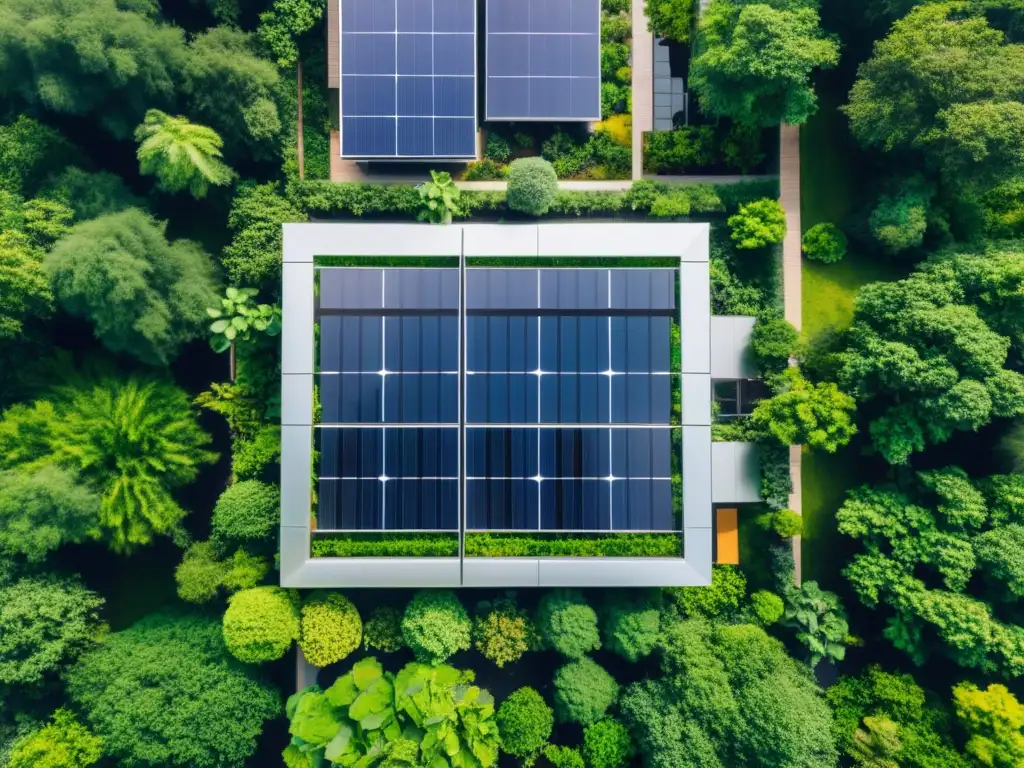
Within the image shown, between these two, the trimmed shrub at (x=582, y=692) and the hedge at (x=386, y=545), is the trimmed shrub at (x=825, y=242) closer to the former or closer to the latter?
the hedge at (x=386, y=545)

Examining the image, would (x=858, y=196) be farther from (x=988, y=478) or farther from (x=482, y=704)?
(x=482, y=704)

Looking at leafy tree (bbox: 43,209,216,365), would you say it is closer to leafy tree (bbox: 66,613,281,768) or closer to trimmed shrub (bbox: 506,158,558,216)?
leafy tree (bbox: 66,613,281,768)

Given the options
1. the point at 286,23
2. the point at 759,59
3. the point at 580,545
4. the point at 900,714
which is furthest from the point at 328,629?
the point at 759,59

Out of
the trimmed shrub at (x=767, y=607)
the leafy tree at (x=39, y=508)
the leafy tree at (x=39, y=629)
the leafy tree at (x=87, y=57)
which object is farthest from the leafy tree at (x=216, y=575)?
the trimmed shrub at (x=767, y=607)

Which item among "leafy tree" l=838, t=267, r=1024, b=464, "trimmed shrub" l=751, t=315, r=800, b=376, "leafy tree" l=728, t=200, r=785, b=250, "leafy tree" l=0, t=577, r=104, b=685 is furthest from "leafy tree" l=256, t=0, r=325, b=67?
"leafy tree" l=838, t=267, r=1024, b=464

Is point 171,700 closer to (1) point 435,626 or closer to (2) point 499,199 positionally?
(1) point 435,626

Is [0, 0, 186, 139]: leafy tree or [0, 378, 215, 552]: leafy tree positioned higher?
[0, 0, 186, 139]: leafy tree

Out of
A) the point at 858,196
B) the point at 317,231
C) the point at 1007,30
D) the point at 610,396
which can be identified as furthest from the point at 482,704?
the point at 1007,30
